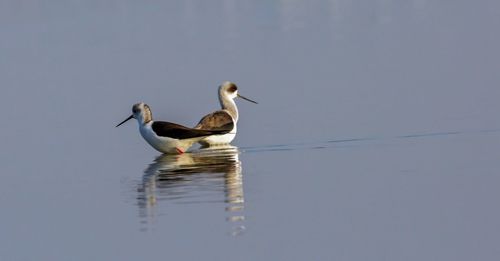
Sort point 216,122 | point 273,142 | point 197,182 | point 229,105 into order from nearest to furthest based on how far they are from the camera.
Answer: point 197,182
point 273,142
point 216,122
point 229,105

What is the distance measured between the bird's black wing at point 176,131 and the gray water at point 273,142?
23 centimetres

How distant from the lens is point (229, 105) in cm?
1742

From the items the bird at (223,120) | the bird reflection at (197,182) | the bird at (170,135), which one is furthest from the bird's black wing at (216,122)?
the bird reflection at (197,182)

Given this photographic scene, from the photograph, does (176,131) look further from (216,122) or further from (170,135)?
(216,122)

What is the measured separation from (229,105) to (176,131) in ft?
6.66

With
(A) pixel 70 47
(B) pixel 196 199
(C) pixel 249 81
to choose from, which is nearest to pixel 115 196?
(B) pixel 196 199

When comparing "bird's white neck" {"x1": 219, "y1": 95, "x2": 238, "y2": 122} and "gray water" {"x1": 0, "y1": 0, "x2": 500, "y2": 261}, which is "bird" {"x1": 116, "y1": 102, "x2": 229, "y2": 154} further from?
"bird's white neck" {"x1": 219, "y1": 95, "x2": 238, "y2": 122}

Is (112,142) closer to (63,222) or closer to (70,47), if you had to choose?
(63,222)

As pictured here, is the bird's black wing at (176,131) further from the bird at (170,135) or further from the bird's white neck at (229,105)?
the bird's white neck at (229,105)

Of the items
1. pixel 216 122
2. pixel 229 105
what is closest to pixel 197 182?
pixel 216 122

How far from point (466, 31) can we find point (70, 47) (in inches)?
270

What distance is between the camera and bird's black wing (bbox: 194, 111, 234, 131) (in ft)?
53.4

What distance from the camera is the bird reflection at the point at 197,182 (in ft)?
37.5

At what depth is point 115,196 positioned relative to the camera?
40.8ft
